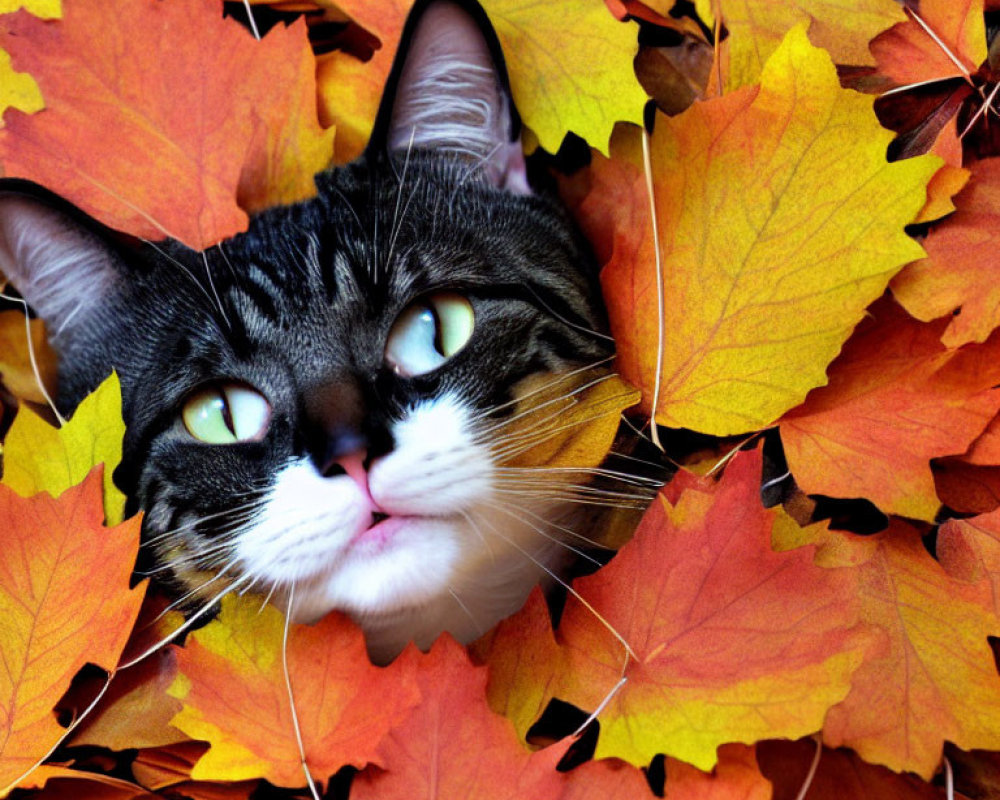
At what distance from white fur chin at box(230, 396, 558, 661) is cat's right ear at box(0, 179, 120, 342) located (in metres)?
0.41

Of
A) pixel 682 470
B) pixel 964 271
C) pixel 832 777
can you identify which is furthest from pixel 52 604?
pixel 964 271

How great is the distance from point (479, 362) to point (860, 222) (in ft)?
1.28

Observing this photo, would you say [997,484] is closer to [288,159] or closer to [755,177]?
[755,177]

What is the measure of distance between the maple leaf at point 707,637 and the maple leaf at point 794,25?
1.46ft

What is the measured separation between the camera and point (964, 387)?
2.93ft

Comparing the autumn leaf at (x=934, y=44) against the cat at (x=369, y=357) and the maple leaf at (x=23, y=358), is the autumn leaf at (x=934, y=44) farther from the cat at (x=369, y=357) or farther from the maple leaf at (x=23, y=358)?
the maple leaf at (x=23, y=358)

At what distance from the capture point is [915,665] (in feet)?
2.75

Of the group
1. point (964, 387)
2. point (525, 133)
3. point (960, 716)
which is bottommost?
point (960, 716)

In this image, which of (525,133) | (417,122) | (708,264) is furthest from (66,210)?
(708,264)

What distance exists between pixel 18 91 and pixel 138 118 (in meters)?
0.19

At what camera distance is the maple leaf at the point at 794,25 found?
0.98 metres

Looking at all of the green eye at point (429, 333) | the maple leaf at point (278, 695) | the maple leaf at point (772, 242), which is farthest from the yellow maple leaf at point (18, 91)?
the maple leaf at point (772, 242)

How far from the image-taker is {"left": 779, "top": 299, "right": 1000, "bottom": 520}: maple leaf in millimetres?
879

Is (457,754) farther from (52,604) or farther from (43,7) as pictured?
(43,7)
